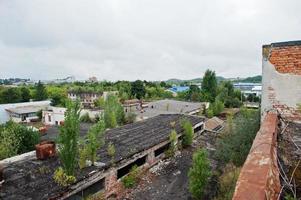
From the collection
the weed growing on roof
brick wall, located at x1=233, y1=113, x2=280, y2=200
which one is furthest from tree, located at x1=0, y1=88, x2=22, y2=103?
brick wall, located at x1=233, y1=113, x2=280, y2=200

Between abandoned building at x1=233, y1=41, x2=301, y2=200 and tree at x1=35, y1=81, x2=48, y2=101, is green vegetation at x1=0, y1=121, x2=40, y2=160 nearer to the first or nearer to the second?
abandoned building at x1=233, y1=41, x2=301, y2=200

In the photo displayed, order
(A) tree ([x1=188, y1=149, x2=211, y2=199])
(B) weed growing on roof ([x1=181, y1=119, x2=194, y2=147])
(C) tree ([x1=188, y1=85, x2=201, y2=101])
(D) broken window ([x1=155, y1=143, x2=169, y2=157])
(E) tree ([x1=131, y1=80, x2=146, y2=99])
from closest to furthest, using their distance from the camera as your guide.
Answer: (A) tree ([x1=188, y1=149, x2=211, y2=199])
(D) broken window ([x1=155, y1=143, x2=169, y2=157])
(B) weed growing on roof ([x1=181, y1=119, x2=194, y2=147])
(C) tree ([x1=188, y1=85, x2=201, y2=101])
(E) tree ([x1=131, y1=80, x2=146, y2=99])

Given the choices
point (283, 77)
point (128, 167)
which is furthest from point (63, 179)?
point (283, 77)

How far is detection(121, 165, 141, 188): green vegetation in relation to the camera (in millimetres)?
11766

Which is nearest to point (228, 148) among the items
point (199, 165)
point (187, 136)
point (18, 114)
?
point (199, 165)

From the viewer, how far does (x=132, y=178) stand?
39.7 feet

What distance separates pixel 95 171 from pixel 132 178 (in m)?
2.64

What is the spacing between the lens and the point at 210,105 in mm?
43344

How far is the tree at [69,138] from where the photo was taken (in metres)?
9.09

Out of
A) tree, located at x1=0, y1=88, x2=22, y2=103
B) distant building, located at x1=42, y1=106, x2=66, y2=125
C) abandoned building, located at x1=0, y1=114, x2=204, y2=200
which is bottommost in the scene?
distant building, located at x1=42, y1=106, x2=66, y2=125

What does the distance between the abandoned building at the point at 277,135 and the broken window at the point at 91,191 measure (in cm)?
655

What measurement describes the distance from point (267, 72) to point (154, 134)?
11.1 metres

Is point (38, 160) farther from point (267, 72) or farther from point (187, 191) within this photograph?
point (267, 72)

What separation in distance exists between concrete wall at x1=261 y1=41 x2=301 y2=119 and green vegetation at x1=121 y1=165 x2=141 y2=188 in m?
7.39
